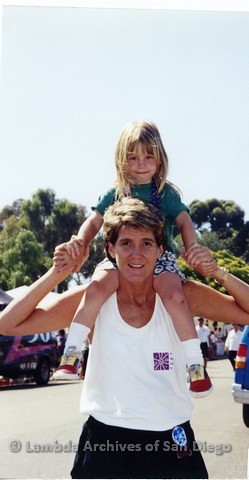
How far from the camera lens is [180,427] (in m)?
2.88

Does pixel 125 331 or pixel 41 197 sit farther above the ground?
pixel 41 197

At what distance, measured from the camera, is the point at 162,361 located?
2.90 metres

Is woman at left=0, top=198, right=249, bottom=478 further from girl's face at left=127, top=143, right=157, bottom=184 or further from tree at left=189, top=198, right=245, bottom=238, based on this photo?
tree at left=189, top=198, right=245, bottom=238

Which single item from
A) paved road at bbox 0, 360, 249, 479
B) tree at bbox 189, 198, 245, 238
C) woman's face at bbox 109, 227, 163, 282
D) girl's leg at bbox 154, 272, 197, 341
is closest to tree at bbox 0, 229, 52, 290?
tree at bbox 189, 198, 245, 238

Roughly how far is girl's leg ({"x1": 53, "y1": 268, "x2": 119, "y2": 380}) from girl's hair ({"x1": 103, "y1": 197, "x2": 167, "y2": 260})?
182 millimetres

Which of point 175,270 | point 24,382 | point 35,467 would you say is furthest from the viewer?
point 24,382

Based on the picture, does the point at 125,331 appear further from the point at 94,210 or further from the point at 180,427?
the point at 94,210

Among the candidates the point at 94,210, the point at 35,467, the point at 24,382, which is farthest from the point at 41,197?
the point at 94,210

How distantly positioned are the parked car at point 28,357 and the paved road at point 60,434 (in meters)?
1.54

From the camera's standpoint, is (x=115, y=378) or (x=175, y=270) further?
(x=175, y=270)

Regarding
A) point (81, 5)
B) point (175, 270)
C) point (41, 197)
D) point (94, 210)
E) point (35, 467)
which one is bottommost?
point (35, 467)

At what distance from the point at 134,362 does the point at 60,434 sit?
19.7 ft

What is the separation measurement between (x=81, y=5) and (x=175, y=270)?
117 centimetres

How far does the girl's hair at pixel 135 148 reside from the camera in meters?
3.64
